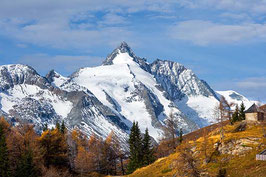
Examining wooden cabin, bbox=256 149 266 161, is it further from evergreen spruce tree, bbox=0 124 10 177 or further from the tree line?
evergreen spruce tree, bbox=0 124 10 177

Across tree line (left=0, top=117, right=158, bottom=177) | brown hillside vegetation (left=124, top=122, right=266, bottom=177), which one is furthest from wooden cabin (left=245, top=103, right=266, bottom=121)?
tree line (left=0, top=117, right=158, bottom=177)

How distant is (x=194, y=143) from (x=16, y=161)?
50685mm

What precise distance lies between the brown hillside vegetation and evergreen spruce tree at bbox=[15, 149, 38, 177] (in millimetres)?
29535

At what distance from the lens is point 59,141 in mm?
136125

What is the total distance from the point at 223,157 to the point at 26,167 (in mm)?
52197

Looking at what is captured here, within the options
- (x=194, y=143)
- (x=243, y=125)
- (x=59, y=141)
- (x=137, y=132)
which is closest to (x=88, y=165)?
(x=59, y=141)

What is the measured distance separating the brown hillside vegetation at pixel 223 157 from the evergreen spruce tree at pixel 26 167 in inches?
1163

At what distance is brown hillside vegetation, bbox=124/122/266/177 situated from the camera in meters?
81.8

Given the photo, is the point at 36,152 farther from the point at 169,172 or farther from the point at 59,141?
the point at 169,172

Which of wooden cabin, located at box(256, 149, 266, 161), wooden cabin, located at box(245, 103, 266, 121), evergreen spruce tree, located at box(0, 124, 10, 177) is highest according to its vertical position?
wooden cabin, located at box(245, 103, 266, 121)

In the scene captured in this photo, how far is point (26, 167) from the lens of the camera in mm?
110625

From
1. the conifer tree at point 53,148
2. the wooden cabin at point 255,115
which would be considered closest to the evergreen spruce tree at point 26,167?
the conifer tree at point 53,148

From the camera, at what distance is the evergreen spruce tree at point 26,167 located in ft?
362

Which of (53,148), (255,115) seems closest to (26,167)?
(53,148)
